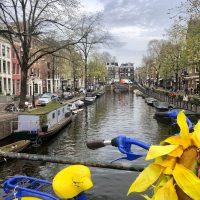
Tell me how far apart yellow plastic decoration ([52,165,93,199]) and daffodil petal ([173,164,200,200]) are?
0.76 metres

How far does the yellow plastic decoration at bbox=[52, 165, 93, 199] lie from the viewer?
2117 mm

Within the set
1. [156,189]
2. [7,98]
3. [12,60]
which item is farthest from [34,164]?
[12,60]

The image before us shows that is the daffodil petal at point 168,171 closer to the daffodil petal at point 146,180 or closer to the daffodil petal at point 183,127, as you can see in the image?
the daffodil petal at point 146,180

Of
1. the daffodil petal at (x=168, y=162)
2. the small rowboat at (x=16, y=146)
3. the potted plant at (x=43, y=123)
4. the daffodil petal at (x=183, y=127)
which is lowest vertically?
the small rowboat at (x=16, y=146)

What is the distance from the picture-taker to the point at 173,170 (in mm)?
1575

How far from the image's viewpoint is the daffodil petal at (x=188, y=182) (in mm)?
1508

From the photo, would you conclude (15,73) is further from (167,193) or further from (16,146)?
(167,193)

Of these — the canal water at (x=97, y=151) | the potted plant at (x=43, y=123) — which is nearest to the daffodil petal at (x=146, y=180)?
the canal water at (x=97, y=151)

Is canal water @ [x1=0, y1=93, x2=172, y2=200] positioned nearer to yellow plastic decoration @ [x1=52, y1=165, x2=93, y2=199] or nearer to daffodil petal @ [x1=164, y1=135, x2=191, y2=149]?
yellow plastic decoration @ [x1=52, y1=165, x2=93, y2=199]

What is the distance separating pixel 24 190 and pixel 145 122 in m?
36.9

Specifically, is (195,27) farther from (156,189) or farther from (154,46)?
(154,46)

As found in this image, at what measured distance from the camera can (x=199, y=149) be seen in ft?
5.25

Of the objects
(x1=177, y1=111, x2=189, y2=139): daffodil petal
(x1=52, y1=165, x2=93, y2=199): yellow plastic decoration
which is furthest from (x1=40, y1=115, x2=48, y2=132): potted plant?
(x1=177, y1=111, x2=189, y2=139): daffodil petal

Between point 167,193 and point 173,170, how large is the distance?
0.10 meters
